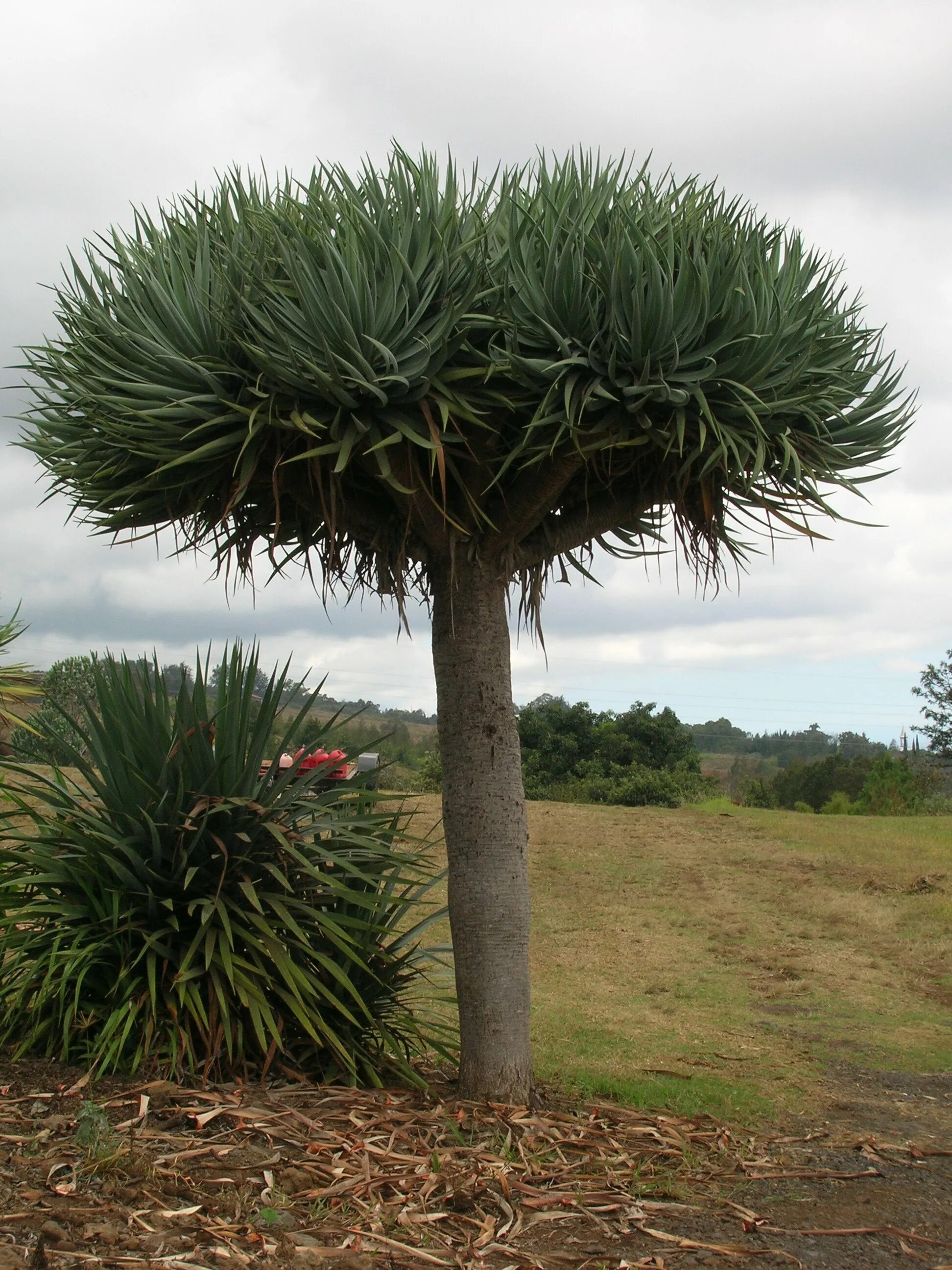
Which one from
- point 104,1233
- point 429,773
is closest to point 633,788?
point 429,773

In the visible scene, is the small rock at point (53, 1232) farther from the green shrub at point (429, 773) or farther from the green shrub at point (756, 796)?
the green shrub at point (756, 796)

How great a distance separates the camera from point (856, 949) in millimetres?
11516

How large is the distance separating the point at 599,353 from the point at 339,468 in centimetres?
124

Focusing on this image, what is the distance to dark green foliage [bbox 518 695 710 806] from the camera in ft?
95.4

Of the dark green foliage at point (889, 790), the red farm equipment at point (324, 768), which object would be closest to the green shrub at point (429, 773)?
the dark green foliage at point (889, 790)

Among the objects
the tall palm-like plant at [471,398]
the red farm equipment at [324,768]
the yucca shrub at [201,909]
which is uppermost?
the tall palm-like plant at [471,398]

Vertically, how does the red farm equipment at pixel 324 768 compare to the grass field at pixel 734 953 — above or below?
above

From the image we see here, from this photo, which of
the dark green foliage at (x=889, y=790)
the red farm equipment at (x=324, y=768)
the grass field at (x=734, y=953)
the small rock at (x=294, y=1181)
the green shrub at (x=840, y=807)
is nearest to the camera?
the small rock at (x=294, y=1181)

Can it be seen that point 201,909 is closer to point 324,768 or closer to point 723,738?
point 324,768

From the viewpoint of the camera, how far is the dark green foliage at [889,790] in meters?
25.2

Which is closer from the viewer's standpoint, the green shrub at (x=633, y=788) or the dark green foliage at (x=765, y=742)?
the green shrub at (x=633, y=788)

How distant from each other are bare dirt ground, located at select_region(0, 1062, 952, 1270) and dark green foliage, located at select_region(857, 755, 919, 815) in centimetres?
2105

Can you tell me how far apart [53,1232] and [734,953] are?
903cm

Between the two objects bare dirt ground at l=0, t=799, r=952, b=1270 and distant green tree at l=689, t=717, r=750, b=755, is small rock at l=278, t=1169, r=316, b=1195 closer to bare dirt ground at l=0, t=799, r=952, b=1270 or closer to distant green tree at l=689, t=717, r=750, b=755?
bare dirt ground at l=0, t=799, r=952, b=1270
